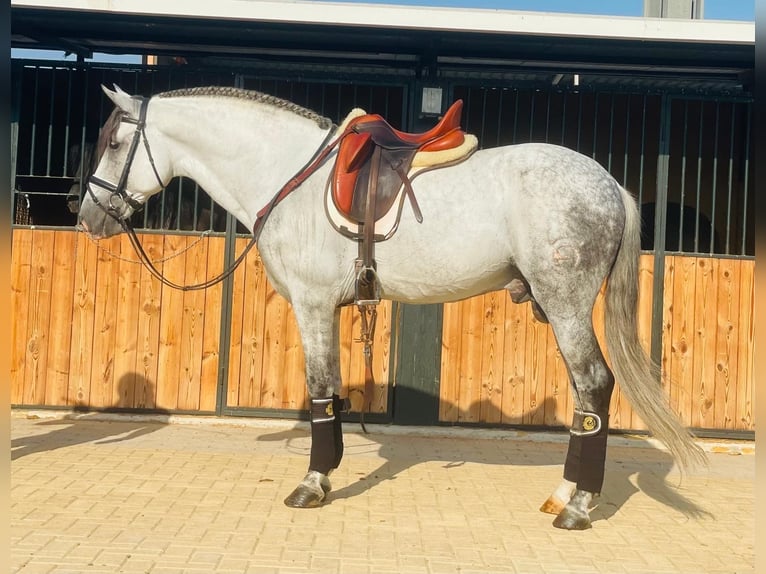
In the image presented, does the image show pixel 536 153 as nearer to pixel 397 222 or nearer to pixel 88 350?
pixel 397 222

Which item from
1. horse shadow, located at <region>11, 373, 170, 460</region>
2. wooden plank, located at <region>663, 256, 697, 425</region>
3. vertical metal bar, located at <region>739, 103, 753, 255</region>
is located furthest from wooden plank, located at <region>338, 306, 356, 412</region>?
vertical metal bar, located at <region>739, 103, 753, 255</region>

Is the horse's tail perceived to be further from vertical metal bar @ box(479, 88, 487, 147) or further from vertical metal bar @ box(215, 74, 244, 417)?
vertical metal bar @ box(215, 74, 244, 417)

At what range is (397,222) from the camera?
4410mm

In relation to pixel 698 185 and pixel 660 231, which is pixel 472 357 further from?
pixel 698 185

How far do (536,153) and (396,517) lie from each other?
2.13 metres

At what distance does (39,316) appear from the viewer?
719cm

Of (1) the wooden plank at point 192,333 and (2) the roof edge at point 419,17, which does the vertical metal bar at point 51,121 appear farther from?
(1) the wooden plank at point 192,333

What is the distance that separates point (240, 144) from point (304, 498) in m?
2.07

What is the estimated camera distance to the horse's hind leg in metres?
4.23

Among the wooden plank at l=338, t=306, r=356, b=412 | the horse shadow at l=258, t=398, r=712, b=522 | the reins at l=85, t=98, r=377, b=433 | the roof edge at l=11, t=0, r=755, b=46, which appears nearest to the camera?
the reins at l=85, t=98, r=377, b=433

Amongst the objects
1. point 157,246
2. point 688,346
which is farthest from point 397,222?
point 688,346

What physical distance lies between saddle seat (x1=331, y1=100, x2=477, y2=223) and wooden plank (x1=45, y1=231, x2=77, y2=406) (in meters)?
3.72

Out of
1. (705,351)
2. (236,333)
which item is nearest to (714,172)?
(705,351)

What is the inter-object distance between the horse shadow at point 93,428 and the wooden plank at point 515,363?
9.98 feet
